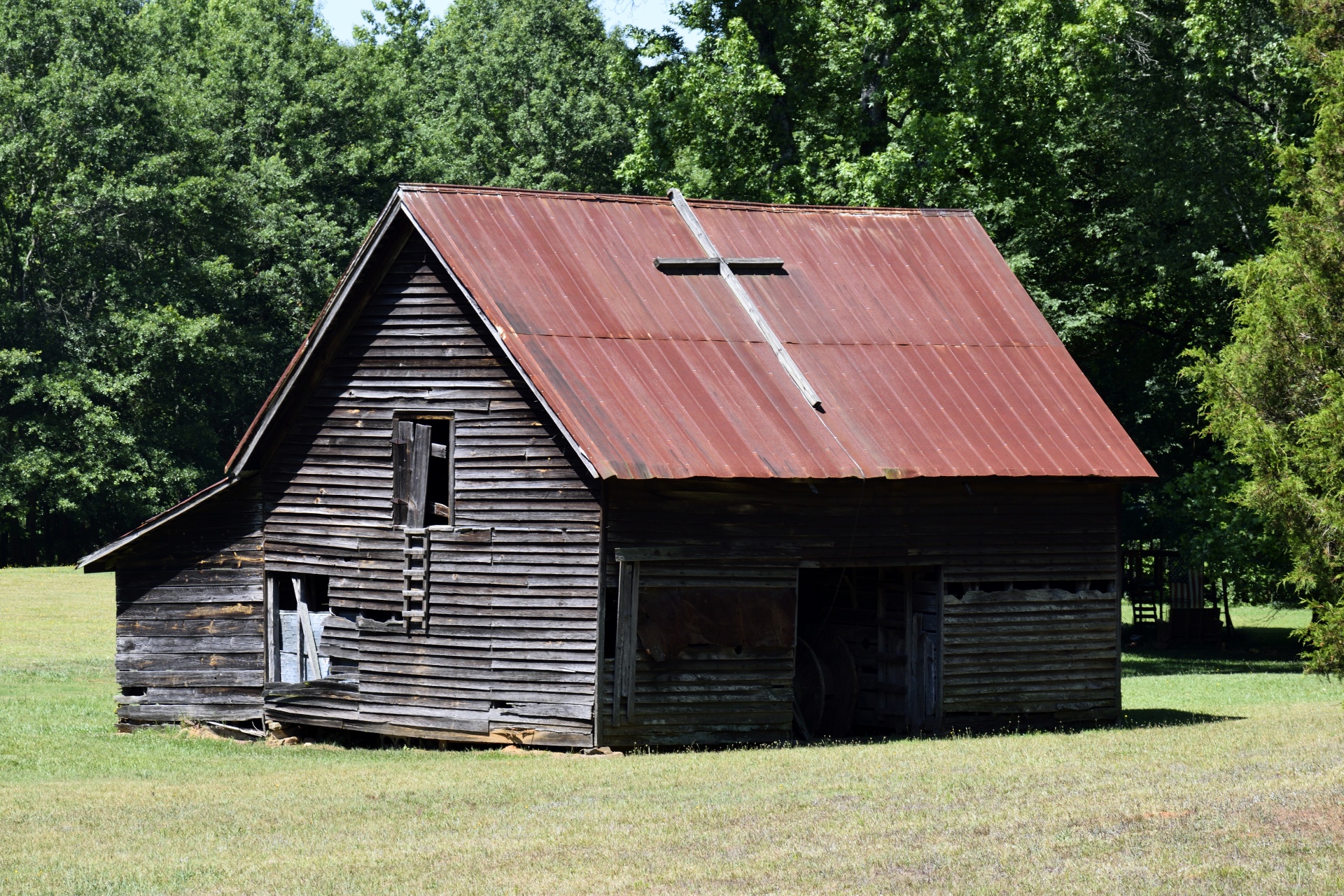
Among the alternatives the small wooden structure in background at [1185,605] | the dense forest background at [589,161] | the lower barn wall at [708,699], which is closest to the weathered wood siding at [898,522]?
the lower barn wall at [708,699]

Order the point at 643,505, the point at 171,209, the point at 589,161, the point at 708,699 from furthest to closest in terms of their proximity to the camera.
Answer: the point at 589,161, the point at 171,209, the point at 708,699, the point at 643,505

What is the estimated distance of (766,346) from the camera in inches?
910

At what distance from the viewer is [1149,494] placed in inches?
1720

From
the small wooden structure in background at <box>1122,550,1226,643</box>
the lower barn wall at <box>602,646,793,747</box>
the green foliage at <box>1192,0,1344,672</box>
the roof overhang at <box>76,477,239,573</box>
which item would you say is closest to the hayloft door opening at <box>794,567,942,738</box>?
the lower barn wall at <box>602,646,793,747</box>

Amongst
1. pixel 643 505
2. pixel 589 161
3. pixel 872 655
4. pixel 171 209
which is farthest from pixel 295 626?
pixel 589 161

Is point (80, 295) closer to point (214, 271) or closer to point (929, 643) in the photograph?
point (214, 271)

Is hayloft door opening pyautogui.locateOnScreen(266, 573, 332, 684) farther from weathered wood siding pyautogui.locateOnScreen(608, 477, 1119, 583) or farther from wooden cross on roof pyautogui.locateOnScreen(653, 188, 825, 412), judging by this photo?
Answer: wooden cross on roof pyautogui.locateOnScreen(653, 188, 825, 412)

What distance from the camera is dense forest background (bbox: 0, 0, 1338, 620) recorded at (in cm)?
3603

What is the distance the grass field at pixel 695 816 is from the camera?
481 inches

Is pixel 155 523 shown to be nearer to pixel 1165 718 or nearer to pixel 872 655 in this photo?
pixel 872 655

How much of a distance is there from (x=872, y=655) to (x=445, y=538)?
667cm

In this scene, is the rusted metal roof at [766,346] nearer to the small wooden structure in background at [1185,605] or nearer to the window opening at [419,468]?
the window opening at [419,468]

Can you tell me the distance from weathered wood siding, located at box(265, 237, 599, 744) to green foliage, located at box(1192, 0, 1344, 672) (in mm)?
10812

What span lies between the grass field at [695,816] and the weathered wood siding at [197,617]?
1.01 meters
